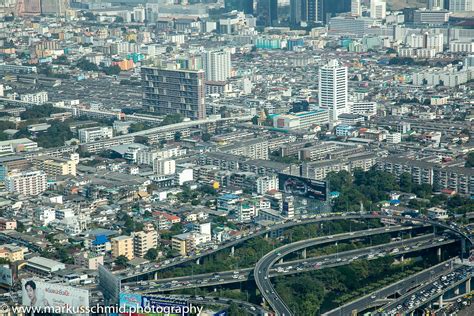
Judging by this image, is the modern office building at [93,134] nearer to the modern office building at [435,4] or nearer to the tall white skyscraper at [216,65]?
the tall white skyscraper at [216,65]

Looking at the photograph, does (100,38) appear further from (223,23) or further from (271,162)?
(271,162)

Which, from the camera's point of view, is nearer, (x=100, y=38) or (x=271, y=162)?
(x=271, y=162)

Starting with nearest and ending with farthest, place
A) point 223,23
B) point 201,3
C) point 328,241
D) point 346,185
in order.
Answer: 1. point 328,241
2. point 346,185
3. point 223,23
4. point 201,3

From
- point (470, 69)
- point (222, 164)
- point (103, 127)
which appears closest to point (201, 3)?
point (470, 69)

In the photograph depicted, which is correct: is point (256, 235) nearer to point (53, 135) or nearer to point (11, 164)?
point (11, 164)

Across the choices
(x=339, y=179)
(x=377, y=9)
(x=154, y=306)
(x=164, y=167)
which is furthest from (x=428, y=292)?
(x=377, y=9)

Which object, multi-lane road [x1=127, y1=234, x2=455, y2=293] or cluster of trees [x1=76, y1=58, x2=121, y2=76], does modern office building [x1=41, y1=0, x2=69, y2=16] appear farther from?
multi-lane road [x1=127, y1=234, x2=455, y2=293]

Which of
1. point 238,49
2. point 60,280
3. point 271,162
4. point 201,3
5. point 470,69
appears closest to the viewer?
point 60,280
